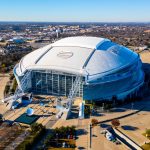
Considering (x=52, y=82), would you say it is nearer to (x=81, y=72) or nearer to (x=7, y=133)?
(x=81, y=72)

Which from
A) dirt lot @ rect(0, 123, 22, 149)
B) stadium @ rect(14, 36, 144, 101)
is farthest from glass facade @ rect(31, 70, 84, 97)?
dirt lot @ rect(0, 123, 22, 149)

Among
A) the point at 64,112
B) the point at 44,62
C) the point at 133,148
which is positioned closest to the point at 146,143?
the point at 133,148

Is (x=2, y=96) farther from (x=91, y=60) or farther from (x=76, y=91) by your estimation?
(x=91, y=60)

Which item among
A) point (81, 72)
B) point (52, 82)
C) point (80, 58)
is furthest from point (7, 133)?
point (80, 58)

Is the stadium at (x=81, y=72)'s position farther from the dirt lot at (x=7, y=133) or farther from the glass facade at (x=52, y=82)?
the dirt lot at (x=7, y=133)

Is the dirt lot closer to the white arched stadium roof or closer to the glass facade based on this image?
the glass facade

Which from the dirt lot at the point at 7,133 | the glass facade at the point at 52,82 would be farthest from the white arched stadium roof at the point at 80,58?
the dirt lot at the point at 7,133

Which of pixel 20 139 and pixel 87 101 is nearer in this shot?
pixel 20 139
